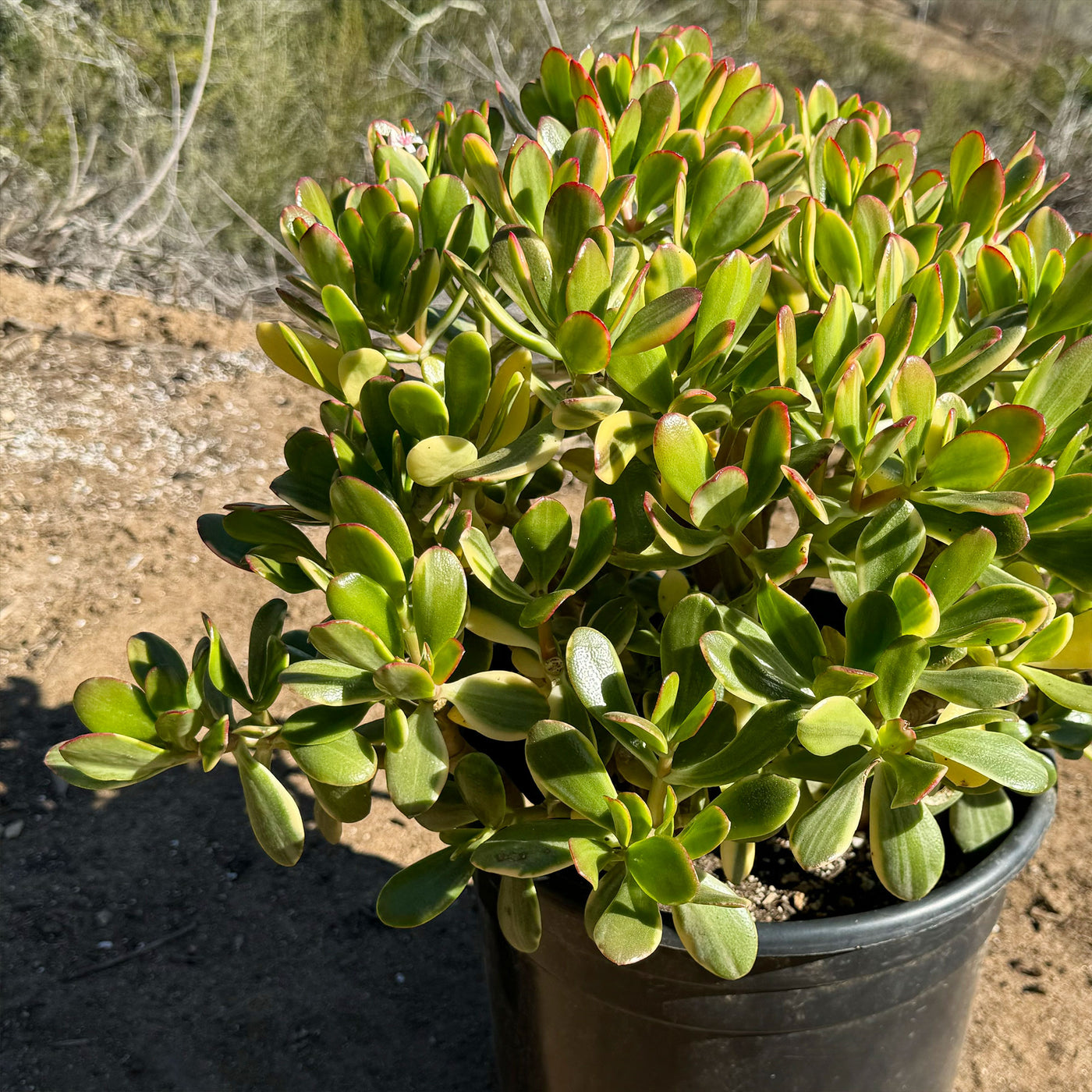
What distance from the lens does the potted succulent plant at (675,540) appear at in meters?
0.65

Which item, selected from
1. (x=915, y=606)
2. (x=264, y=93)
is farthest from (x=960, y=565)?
(x=264, y=93)

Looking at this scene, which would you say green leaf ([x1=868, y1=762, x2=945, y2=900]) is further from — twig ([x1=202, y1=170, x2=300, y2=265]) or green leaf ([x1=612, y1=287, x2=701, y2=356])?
twig ([x1=202, y1=170, x2=300, y2=265])

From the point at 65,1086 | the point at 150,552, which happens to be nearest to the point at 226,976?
the point at 65,1086

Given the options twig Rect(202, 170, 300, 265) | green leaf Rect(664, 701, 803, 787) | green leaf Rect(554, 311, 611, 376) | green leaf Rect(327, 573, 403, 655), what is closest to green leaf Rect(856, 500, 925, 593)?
green leaf Rect(664, 701, 803, 787)

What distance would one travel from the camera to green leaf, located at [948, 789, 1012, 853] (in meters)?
0.99

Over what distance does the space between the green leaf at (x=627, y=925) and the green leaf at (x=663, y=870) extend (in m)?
0.02

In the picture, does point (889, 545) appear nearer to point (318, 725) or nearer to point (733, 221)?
point (733, 221)

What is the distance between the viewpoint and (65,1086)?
1.41 m

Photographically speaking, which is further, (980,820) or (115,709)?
(980,820)

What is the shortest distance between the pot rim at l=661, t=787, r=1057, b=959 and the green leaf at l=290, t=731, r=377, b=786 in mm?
299

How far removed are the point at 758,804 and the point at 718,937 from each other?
0.33 ft

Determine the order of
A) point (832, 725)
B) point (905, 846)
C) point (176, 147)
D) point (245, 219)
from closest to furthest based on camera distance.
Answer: point (832, 725)
point (905, 846)
point (176, 147)
point (245, 219)

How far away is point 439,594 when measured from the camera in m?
0.66

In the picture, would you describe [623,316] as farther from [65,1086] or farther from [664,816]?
[65,1086]
